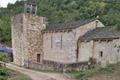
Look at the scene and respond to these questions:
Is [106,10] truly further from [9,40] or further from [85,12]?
[9,40]

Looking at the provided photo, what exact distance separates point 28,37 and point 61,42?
16.4ft

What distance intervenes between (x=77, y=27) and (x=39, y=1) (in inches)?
2696

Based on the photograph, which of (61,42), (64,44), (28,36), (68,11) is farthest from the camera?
(68,11)

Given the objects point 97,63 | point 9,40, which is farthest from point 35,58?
point 9,40

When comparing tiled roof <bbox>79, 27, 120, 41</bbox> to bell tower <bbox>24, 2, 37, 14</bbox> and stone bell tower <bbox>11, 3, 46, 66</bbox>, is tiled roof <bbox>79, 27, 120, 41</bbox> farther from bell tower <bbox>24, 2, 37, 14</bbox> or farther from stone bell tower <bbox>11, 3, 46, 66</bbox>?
bell tower <bbox>24, 2, 37, 14</bbox>

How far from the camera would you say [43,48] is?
131ft

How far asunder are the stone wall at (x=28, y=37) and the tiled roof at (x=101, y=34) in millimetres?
7961

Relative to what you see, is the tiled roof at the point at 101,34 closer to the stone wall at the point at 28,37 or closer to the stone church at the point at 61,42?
the stone church at the point at 61,42

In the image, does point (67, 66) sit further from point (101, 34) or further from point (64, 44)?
point (64, 44)

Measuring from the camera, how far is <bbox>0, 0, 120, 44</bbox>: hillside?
62.7 m

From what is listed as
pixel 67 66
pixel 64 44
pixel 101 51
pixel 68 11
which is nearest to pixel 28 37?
pixel 64 44

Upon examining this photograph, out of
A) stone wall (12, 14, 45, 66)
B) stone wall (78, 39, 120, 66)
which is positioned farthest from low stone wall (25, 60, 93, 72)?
stone wall (12, 14, 45, 66)

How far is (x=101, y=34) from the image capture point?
31.5 m

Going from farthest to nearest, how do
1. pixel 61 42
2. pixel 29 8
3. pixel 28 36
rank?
pixel 29 8, pixel 28 36, pixel 61 42
